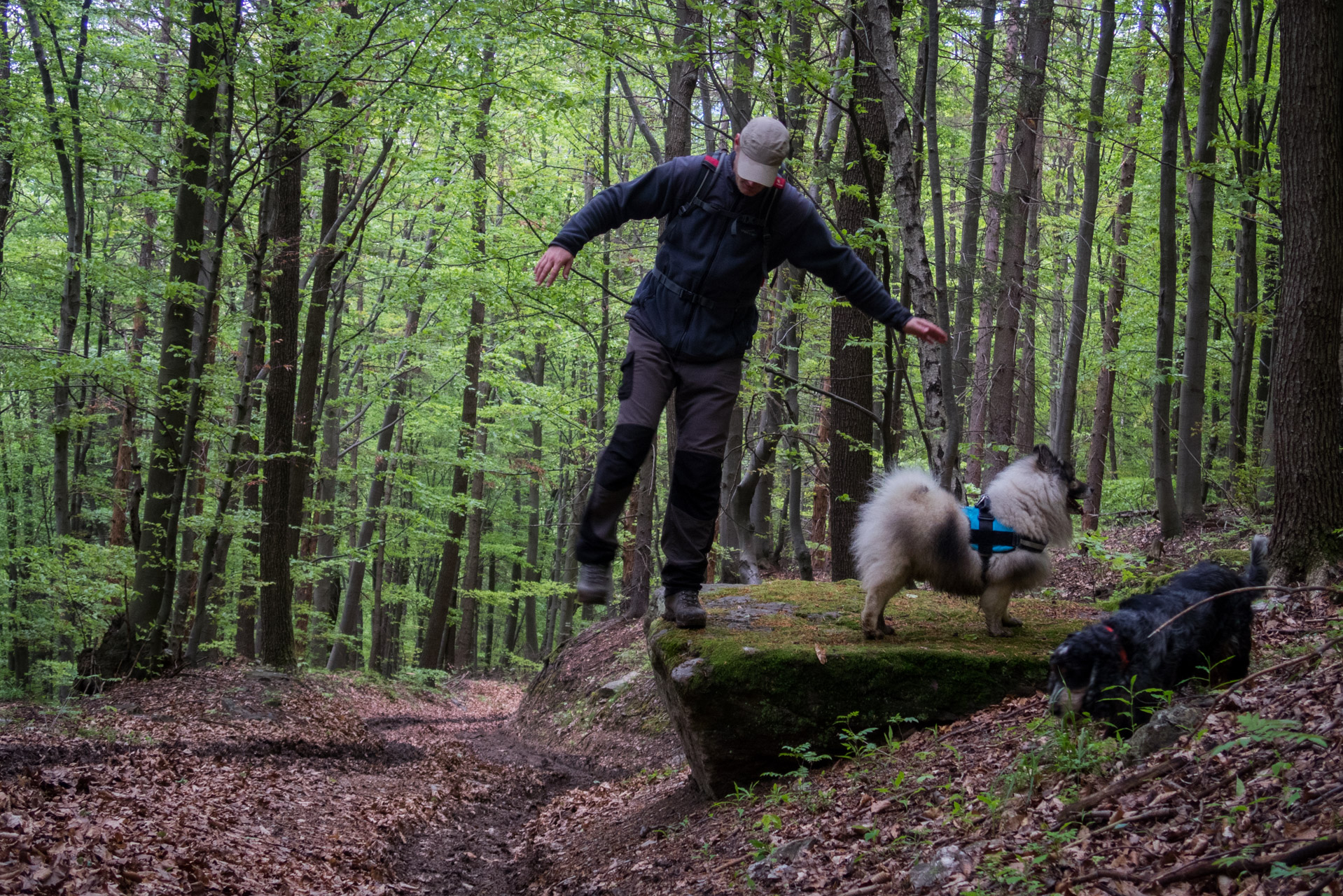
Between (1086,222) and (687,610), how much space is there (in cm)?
997

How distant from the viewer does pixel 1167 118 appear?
8.89 meters

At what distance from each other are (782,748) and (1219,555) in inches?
227

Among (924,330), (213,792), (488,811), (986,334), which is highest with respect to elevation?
(986,334)

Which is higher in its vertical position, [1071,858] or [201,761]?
[1071,858]

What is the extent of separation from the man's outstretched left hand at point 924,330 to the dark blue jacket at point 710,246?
6cm

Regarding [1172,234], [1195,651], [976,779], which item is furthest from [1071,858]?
[1172,234]

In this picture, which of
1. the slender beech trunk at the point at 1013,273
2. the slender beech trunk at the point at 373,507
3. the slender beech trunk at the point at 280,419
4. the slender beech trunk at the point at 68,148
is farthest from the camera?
the slender beech trunk at the point at 373,507

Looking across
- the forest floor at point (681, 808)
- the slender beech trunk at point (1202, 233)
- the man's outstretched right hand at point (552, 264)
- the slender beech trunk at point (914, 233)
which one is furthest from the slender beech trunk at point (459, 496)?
the man's outstretched right hand at point (552, 264)

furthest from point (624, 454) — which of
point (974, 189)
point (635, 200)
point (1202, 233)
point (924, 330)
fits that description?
point (1202, 233)

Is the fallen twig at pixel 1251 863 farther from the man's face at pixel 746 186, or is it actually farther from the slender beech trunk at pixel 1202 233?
the slender beech trunk at pixel 1202 233

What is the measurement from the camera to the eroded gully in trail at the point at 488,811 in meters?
5.03

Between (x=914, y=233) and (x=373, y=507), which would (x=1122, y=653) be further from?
(x=373, y=507)

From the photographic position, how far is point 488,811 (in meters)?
6.79

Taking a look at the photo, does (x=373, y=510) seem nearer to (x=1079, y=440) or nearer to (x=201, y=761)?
(x=201, y=761)
